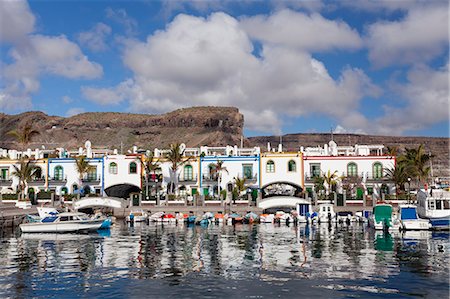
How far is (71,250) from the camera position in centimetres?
3319

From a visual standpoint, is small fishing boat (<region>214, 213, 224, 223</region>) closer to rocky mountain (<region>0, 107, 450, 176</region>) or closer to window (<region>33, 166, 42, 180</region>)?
window (<region>33, 166, 42, 180</region>)

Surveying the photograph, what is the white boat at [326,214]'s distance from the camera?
5141 centimetres

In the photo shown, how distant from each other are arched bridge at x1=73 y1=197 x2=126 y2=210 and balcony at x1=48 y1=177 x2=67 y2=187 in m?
8.89

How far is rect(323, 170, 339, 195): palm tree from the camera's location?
61375mm

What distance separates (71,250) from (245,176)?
115 feet

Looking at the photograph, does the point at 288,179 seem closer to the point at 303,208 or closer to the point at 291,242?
the point at 303,208

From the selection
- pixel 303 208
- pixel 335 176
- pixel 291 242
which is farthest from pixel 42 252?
pixel 335 176

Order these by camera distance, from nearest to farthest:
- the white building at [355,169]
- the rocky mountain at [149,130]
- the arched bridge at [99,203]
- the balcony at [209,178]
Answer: the arched bridge at [99,203], the white building at [355,169], the balcony at [209,178], the rocky mountain at [149,130]

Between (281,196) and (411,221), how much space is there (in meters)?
18.1

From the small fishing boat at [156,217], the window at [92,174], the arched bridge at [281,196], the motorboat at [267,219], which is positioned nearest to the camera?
the motorboat at [267,219]

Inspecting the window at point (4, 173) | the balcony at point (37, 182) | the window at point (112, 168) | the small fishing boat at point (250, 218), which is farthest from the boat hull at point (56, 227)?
the window at point (4, 173)

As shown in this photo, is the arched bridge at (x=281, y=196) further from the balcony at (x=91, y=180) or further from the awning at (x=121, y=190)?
the balcony at (x=91, y=180)

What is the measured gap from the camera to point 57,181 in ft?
222

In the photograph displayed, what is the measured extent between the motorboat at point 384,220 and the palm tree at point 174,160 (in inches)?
1129
